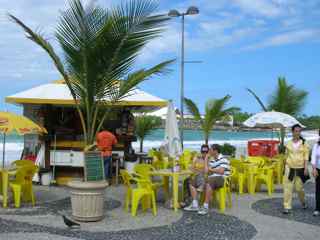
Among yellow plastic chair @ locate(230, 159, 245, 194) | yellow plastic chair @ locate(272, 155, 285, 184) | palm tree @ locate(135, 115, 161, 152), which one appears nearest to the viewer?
yellow plastic chair @ locate(230, 159, 245, 194)

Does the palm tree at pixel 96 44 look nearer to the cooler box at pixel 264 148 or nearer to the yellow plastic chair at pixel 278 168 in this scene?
the yellow plastic chair at pixel 278 168

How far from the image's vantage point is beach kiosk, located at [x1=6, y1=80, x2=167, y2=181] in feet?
37.8

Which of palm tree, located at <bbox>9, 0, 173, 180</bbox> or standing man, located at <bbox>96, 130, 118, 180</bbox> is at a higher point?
palm tree, located at <bbox>9, 0, 173, 180</bbox>

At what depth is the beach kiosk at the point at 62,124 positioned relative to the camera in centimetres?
1152

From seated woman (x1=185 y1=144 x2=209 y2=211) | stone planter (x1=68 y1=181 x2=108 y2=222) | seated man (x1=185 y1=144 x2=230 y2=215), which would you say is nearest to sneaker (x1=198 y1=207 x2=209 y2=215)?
seated man (x1=185 y1=144 x2=230 y2=215)

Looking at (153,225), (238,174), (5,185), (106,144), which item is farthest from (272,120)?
(5,185)

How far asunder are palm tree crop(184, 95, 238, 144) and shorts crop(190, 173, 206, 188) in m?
9.89

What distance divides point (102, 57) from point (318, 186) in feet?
13.7

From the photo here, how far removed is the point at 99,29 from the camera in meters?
7.27

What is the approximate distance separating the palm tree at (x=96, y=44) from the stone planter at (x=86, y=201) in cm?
78

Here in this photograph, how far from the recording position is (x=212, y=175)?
8289 millimetres

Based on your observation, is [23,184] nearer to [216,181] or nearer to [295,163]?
[216,181]

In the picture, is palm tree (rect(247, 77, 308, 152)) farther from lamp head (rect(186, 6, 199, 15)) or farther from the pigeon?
the pigeon

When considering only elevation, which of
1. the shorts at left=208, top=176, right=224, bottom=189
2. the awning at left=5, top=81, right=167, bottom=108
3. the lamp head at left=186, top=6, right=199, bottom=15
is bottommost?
the shorts at left=208, top=176, right=224, bottom=189
